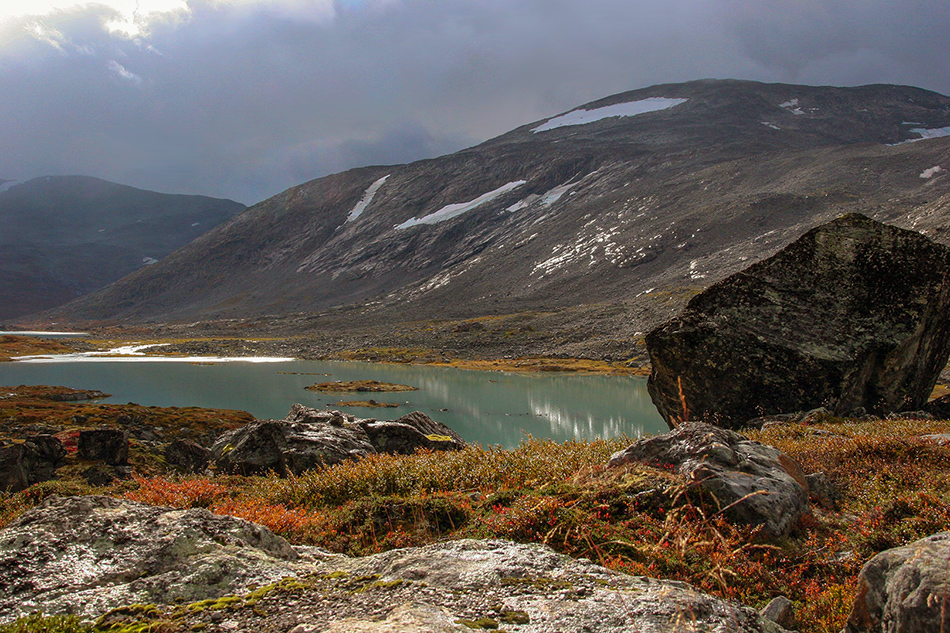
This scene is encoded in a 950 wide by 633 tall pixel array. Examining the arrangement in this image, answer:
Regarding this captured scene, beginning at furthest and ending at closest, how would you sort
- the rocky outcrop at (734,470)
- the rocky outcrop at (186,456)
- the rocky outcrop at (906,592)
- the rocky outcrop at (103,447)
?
the rocky outcrop at (186,456), the rocky outcrop at (103,447), the rocky outcrop at (734,470), the rocky outcrop at (906,592)

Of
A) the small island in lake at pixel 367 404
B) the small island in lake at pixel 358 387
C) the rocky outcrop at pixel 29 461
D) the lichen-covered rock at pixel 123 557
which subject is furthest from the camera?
the small island in lake at pixel 358 387

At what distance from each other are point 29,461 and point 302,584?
686 inches

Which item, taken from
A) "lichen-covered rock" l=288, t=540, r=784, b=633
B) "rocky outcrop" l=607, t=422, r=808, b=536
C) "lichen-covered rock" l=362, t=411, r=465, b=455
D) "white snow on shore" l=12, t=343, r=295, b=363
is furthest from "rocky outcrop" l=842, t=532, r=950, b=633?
"white snow on shore" l=12, t=343, r=295, b=363

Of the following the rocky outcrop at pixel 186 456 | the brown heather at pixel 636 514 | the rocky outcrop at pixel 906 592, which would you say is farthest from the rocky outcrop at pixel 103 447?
the rocky outcrop at pixel 906 592

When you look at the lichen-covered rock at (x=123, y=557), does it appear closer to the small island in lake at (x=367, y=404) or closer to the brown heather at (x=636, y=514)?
the brown heather at (x=636, y=514)

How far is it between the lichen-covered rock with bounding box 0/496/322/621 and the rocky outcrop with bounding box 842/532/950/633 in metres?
4.20

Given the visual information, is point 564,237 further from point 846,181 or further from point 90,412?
point 90,412

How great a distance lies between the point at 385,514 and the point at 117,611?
11.4ft

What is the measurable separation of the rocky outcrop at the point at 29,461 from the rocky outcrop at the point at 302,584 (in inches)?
505

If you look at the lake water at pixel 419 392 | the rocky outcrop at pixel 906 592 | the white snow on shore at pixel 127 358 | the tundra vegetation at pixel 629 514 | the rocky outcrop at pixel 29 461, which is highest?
the rocky outcrop at pixel 906 592

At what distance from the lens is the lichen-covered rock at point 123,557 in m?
3.83

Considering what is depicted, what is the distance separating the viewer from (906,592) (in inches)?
134

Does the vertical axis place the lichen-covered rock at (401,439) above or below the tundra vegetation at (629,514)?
below

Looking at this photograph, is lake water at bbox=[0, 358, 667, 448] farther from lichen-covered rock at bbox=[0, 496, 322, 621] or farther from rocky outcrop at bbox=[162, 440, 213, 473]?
lichen-covered rock at bbox=[0, 496, 322, 621]
